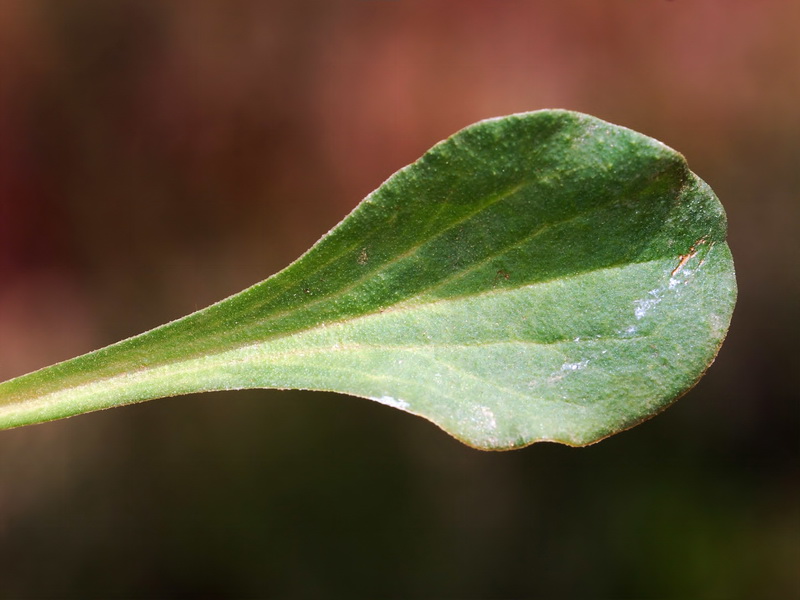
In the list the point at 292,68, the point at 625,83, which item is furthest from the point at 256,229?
the point at 625,83

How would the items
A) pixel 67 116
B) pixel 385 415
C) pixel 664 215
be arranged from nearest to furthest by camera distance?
pixel 664 215 < pixel 67 116 < pixel 385 415

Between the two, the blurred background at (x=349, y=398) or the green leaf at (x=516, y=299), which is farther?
the blurred background at (x=349, y=398)

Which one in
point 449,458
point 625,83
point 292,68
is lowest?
point 449,458

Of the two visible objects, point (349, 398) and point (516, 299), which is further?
point (349, 398)

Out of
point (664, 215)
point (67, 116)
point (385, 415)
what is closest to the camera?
point (664, 215)

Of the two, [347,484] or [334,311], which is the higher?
[334,311]

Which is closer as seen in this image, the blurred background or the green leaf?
the green leaf

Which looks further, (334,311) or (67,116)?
(67,116)

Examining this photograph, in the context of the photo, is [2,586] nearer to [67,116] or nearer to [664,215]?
[67,116]
